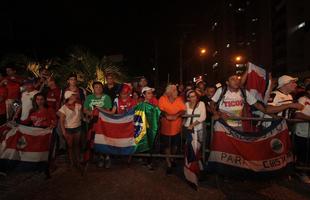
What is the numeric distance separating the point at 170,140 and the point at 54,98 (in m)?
3.36

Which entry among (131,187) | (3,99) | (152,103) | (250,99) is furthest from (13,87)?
(250,99)

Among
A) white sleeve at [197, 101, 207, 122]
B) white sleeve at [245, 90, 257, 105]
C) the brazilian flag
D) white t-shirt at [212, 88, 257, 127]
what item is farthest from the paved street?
white sleeve at [245, 90, 257, 105]

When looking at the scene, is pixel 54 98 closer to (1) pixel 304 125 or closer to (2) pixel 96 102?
(2) pixel 96 102

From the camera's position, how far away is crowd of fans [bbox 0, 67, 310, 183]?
22.5ft

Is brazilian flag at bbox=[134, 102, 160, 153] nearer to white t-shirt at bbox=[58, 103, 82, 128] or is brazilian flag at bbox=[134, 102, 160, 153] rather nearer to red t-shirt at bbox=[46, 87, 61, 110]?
white t-shirt at bbox=[58, 103, 82, 128]

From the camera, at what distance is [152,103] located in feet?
26.7

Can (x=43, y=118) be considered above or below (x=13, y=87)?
below

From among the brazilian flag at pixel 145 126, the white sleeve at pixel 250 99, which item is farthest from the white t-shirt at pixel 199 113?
the white sleeve at pixel 250 99

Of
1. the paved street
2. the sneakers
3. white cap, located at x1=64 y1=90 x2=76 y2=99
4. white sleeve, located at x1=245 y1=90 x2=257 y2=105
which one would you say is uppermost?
white cap, located at x1=64 y1=90 x2=76 y2=99

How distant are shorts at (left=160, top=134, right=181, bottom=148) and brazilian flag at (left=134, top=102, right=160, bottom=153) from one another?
0.25m

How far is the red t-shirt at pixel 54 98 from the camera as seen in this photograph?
8572 millimetres

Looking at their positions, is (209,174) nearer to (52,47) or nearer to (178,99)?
Answer: (178,99)

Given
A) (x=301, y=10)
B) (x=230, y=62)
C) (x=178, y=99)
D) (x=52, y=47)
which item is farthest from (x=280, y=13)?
(x=178, y=99)

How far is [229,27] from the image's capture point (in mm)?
99812
